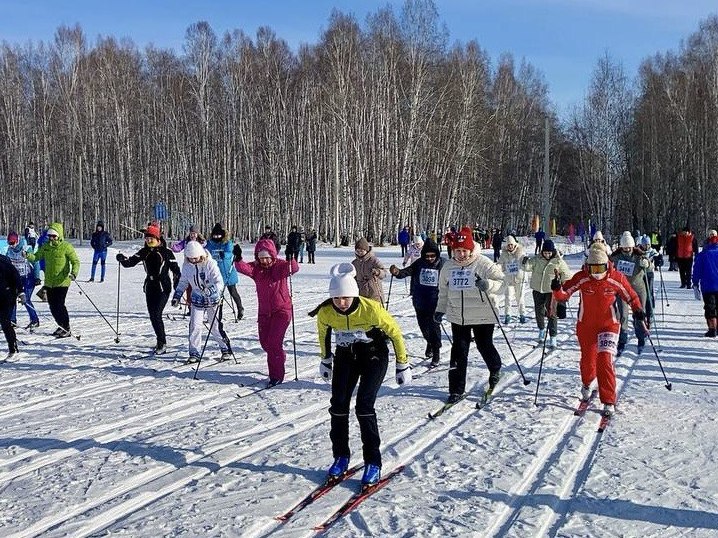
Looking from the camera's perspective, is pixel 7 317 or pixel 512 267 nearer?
pixel 7 317

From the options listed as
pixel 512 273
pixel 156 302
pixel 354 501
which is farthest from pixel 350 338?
pixel 512 273

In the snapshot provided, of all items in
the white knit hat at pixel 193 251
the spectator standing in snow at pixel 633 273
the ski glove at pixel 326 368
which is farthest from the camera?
the spectator standing in snow at pixel 633 273

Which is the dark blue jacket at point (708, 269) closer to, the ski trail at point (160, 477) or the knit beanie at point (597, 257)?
the knit beanie at point (597, 257)

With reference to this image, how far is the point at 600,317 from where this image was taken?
22.4 feet

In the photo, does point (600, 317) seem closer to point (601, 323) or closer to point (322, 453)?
point (601, 323)

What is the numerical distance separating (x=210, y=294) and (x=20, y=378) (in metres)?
2.45

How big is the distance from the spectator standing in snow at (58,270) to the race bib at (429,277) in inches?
222

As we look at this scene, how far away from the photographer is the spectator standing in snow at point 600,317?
6668mm

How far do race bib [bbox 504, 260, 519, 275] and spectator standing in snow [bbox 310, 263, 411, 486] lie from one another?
873 centimetres

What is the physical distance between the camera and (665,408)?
693 centimetres

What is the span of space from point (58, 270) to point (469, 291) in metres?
7.06

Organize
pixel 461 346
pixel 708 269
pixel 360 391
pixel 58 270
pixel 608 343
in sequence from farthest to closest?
pixel 708 269
pixel 58 270
pixel 461 346
pixel 608 343
pixel 360 391

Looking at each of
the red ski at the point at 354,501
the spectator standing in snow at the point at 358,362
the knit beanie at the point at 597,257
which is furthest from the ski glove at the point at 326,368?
the knit beanie at the point at 597,257

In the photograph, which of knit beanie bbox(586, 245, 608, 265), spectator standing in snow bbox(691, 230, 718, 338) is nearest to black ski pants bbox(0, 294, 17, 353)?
knit beanie bbox(586, 245, 608, 265)
